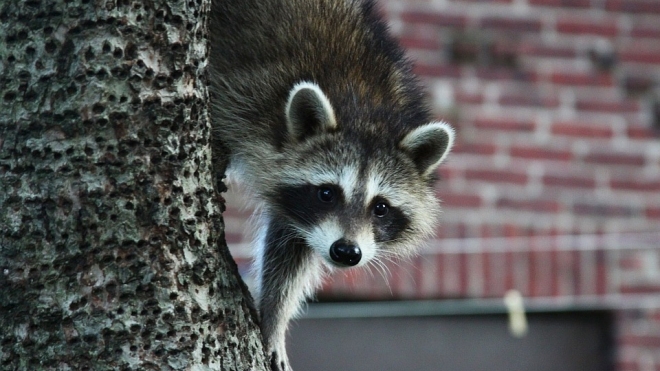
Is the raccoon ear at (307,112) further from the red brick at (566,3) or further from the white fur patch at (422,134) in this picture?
the red brick at (566,3)

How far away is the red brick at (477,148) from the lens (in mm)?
7117

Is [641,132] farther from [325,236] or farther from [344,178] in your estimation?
[325,236]

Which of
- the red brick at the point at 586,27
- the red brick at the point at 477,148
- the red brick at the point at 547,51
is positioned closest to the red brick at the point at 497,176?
the red brick at the point at 477,148

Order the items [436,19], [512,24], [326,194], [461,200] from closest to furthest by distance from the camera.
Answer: [326,194]
[461,200]
[436,19]
[512,24]

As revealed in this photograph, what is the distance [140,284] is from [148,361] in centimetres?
19

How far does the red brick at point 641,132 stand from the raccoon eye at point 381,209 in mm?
3626

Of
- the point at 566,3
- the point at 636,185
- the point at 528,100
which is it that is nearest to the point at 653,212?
the point at 636,185

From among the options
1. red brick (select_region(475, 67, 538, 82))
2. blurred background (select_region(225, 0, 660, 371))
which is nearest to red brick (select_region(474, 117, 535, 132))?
A: blurred background (select_region(225, 0, 660, 371))

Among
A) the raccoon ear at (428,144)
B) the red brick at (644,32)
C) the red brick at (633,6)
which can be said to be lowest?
the raccoon ear at (428,144)

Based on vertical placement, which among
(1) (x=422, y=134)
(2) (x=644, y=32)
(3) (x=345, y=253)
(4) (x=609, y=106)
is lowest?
(3) (x=345, y=253)

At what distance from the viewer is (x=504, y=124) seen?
7.25m

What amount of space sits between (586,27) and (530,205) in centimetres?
128

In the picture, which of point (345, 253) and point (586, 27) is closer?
point (345, 253)

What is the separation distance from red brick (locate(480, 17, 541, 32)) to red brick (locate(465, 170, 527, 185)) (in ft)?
3.10
